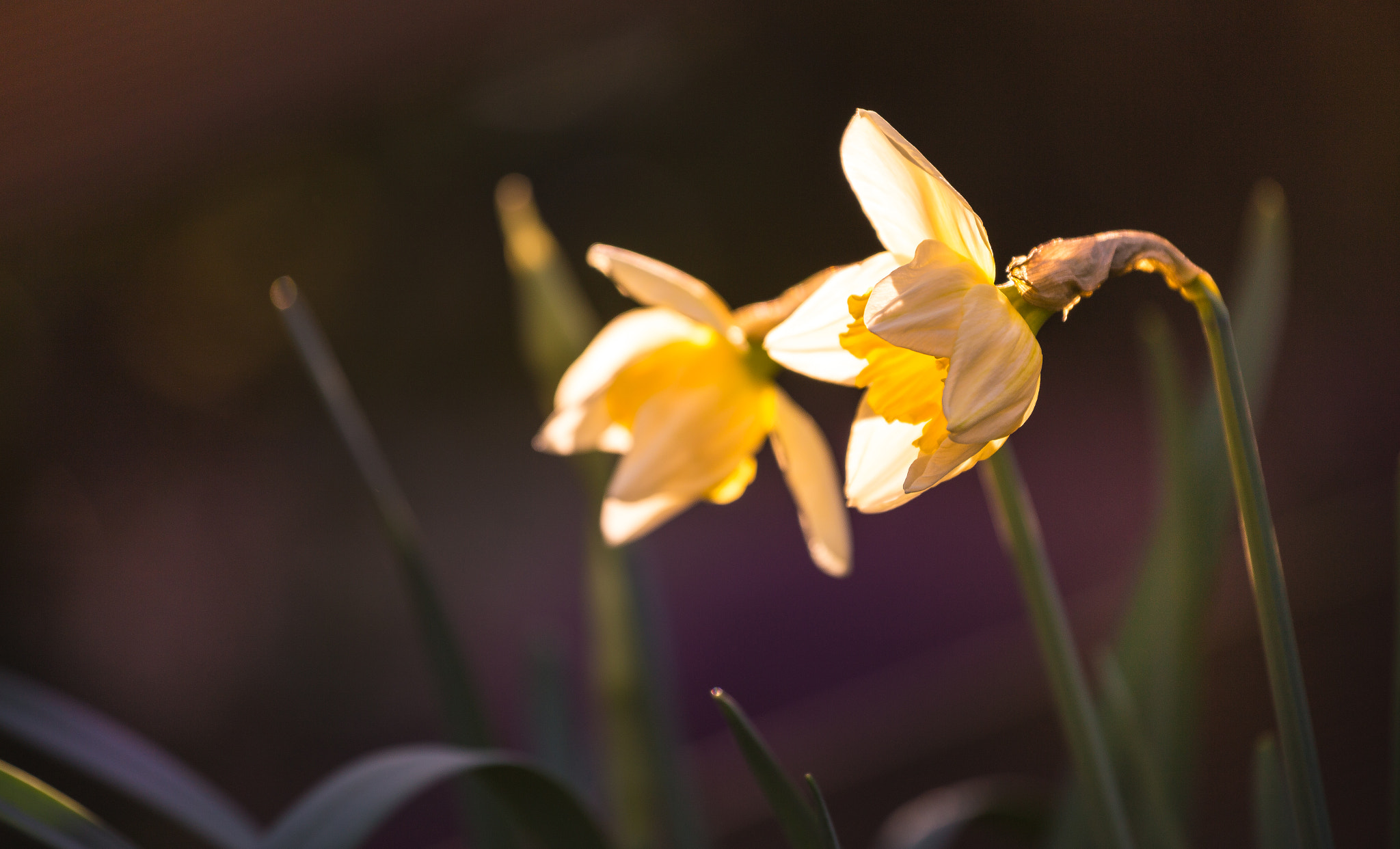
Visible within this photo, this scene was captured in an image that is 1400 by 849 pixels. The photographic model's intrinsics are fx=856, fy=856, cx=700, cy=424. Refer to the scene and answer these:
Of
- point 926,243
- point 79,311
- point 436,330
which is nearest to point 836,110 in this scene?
point 436,330

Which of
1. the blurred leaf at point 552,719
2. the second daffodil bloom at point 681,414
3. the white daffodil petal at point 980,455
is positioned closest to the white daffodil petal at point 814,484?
the second daffodil bloom at point 681,414

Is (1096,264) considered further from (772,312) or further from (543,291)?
(543,291)

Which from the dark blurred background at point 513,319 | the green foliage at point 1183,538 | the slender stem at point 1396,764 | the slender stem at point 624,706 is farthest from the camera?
the dark blurred background at point 513,319

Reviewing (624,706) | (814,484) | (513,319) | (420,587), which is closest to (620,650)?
(624,706)

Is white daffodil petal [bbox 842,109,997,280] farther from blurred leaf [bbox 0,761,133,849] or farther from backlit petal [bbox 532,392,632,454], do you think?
blurred leaf [bbox 0,761,133,849]

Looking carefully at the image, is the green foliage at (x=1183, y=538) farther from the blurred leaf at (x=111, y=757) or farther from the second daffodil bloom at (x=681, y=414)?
the blurred leaf at (x=111, y=757)

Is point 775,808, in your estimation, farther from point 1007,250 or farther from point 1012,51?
point 1012,51
